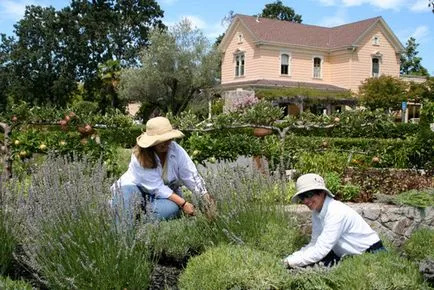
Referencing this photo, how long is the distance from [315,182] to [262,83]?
30181mm

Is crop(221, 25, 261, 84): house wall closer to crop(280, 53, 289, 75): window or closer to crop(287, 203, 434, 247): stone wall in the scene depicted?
crop(280, 53, 289, 75): window

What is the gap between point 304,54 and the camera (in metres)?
36.0

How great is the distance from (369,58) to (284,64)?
5949 millimetres

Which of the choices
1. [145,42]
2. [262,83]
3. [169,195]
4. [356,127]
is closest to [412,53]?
[145,42]

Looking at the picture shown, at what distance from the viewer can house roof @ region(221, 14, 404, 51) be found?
35469 millimetres

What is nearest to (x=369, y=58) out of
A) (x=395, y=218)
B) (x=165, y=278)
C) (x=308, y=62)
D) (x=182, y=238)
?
(x=308, y=62)

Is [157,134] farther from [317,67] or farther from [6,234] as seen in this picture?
[317,67]

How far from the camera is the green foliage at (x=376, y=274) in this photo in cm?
304

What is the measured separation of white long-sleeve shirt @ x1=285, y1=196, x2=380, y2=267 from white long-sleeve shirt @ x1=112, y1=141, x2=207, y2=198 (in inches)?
52.1

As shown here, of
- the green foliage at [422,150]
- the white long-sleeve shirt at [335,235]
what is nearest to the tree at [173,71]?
the green foliage at [422,150]

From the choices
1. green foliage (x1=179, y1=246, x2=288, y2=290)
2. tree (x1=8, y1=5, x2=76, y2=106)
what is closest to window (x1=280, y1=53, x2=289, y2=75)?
tree (x1=8, y1=5, x2=76, y2=106)

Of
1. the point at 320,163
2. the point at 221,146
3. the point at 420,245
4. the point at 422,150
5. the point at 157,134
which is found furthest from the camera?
the point at 422,150

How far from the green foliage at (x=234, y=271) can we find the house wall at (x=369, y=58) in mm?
33339

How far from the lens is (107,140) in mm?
9188
